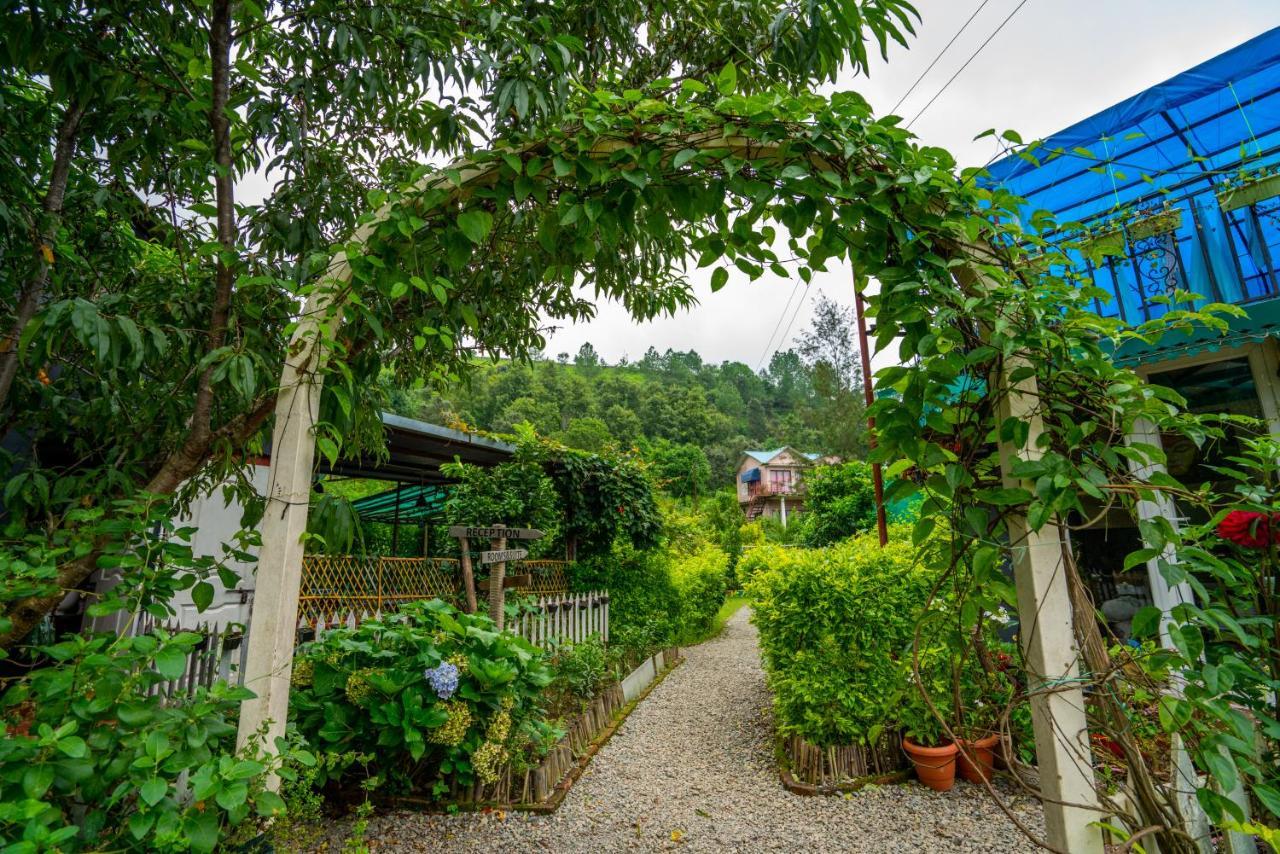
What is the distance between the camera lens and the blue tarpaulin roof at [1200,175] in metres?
3.26

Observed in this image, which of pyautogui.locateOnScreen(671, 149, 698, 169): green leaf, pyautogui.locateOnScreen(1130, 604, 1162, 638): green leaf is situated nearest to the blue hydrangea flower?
pyautogui.locateOnScreen(671, 149, 698, 169): green leaf

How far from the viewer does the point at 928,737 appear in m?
3.24

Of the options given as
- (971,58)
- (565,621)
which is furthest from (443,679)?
(971,58)

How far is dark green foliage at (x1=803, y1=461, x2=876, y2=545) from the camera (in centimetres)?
948

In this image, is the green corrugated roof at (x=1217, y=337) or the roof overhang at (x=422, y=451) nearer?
the green corrugated roof at (x=1217, y=337)

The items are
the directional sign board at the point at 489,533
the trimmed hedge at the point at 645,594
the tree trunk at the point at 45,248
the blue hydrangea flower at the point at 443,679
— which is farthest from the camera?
the trimmed hedge at the point at 645,594

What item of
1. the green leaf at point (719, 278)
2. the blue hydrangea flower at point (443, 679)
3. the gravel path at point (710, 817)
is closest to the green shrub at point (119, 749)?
the blue hydrangea flower at point (443, 679)

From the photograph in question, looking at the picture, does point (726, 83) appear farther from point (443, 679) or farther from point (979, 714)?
point (979, 714)

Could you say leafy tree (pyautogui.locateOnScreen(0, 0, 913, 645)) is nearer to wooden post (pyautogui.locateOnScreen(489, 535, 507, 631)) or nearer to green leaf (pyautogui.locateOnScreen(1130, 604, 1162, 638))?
green leaf (pyautogui.locateOnScreen(1130, 604, 1162, 638))

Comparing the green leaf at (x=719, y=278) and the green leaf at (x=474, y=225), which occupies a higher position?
the green leaf at (x=474, y=225)

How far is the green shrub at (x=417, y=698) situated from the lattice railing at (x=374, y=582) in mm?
3152

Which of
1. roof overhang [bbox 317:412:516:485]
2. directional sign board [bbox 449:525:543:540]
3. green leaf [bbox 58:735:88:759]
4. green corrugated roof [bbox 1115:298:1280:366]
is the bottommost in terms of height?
green leaf [bbox 58:735:88:759]

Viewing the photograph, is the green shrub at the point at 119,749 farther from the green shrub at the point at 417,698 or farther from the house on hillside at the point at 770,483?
the house on hillside at the point at 770,483

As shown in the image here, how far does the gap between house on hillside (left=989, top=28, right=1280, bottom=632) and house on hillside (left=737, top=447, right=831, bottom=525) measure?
18914 millimetres
